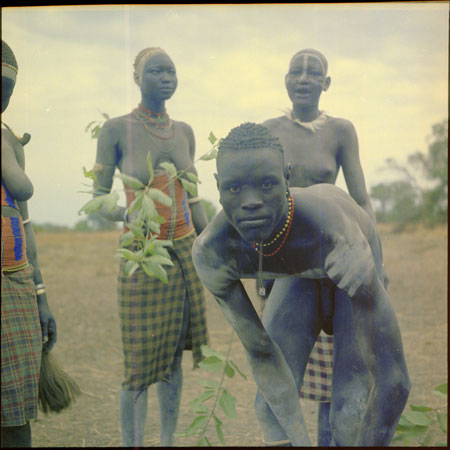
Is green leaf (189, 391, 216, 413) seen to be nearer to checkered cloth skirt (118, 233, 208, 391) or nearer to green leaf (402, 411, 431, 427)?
checkered cloth skirt (118, 233, 208, 391)

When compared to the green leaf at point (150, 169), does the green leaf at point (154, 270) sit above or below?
below

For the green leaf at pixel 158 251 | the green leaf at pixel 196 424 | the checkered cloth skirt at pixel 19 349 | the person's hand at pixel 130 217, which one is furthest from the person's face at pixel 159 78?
the green leaf at pixel 196 424

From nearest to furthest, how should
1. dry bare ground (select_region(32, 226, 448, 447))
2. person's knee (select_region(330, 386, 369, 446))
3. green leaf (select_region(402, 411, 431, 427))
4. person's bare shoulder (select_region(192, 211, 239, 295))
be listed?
person's bare shoulder (select_region(192, 211, 239, 295))
person's knee (select_region(330, 386, 369, 446))
green leaf (select_region(402, 411, 431, 427))
dry bare ground (select_region(32, 226, 448, 447))

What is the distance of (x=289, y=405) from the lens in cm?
190

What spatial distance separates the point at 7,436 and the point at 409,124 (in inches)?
66.8

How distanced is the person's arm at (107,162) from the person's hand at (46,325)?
0.37 m

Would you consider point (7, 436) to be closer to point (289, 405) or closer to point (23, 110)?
point (289, 405)

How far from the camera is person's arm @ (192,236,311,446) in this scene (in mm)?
1803

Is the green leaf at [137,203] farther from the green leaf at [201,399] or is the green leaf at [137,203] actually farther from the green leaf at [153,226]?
the green leaf at [201,399]

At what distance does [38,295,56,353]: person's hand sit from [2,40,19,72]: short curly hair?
2.48 feet

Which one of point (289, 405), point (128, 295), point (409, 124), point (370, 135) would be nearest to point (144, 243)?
point (128, 295)

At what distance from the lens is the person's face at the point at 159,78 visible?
6.60 ft

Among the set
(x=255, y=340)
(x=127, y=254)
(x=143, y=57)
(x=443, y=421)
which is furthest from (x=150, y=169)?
(x=443, y=421)

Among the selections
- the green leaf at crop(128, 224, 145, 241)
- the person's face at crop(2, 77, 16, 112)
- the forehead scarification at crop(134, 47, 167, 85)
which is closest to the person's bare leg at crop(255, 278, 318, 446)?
the green leaf at crop(128, 224, 145, 241)
